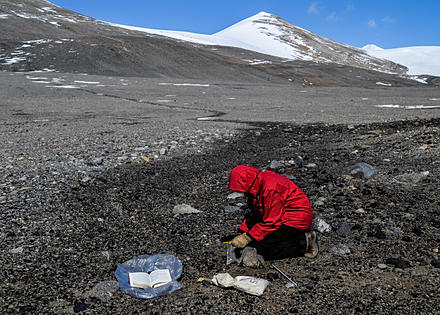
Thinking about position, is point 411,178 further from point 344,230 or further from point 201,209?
point 201,209

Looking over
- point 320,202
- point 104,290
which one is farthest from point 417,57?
point 104,290

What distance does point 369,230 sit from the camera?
4074mm

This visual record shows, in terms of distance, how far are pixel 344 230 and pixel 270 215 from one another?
1015mm

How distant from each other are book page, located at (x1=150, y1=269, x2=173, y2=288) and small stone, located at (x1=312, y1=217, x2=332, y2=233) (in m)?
1.63

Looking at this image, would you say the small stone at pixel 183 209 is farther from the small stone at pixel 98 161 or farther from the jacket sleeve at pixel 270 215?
the small stone at pixel 98 161

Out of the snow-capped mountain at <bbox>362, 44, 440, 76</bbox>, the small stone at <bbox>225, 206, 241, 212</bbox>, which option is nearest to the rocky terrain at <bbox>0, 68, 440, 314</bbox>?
the small stone at <bbox>225, 206, 241, 212</bbox>

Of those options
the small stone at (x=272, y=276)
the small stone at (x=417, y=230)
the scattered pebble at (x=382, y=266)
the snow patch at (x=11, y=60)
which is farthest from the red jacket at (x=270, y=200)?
the snow patch at (x=11, y=60)

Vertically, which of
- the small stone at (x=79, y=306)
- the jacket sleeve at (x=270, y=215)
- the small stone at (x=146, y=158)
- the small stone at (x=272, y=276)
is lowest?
the small stone at (x=79, y=306)

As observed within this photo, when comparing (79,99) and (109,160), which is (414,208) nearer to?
(109,160)

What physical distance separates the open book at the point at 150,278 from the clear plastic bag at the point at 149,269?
A: 4cm

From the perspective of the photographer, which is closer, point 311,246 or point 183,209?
point 311,246

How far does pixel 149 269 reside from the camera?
338 cm

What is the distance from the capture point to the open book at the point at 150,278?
3.12 meters

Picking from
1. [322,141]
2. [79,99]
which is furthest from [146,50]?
[322,141]
